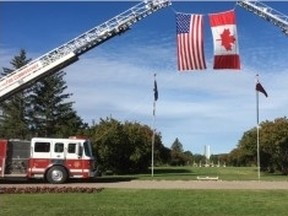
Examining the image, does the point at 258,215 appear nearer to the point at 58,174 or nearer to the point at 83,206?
the point at 83,206

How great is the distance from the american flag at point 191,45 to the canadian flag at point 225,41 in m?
0.78

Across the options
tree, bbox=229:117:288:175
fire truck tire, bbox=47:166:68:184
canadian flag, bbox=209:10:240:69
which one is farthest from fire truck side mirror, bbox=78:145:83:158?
tree, bbox=229:117:288:175

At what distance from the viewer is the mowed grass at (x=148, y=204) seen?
16562 mm

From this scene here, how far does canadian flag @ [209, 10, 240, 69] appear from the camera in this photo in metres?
28.7

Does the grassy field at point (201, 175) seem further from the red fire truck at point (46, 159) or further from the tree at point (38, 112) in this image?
the tree at point (38, 112)

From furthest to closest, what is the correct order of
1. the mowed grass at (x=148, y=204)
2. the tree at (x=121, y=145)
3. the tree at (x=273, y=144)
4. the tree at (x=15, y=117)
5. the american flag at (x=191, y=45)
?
the tree at (x=15, y=117) < the tree at (x=273, y=144) < the tree at (x=121, y=145) < the american flag at (x=191, y=45) < the mowed grass at (x=148, y=204)

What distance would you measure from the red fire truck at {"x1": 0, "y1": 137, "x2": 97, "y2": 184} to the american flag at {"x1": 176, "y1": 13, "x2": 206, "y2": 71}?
746 centimetres

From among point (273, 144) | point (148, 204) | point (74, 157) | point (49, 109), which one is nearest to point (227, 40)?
point (74, 157)

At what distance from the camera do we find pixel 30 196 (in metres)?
21.6

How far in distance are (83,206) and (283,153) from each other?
4096 cm

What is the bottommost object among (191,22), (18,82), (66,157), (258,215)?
(258,215)

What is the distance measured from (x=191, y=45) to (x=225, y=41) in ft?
5.65

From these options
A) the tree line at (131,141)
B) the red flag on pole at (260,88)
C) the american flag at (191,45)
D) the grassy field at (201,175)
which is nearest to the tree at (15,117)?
the tree line at (131,141)

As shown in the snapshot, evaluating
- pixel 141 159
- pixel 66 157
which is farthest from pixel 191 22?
pixel 141 159
